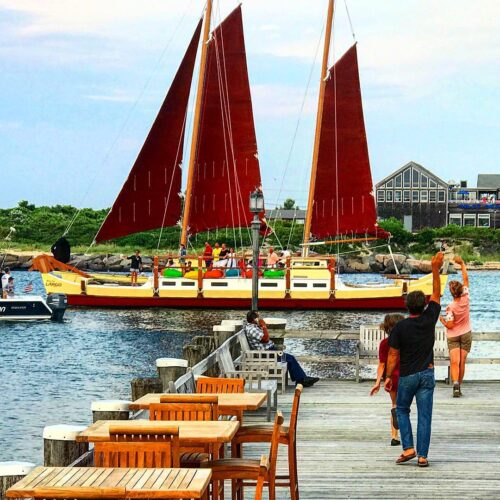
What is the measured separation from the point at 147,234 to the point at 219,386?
112m

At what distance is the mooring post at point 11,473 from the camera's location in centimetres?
620

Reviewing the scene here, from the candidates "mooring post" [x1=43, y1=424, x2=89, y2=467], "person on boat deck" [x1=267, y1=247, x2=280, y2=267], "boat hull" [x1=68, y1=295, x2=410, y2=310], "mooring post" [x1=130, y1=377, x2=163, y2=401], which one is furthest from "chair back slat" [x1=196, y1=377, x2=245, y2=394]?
"person on boat deck" [x1=267, y1=247, x2=280, y2=267]

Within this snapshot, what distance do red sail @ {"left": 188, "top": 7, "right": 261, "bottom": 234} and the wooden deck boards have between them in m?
39.1

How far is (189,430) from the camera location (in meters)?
7.68

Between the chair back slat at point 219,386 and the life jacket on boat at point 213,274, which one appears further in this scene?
the life jacket on boat at point 213,274

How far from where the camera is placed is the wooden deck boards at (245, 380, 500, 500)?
9320mm

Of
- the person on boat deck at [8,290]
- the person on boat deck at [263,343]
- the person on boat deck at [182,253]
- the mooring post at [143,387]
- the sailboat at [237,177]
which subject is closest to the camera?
the mooring post at [143,387]

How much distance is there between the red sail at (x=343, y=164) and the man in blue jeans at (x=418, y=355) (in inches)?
1764

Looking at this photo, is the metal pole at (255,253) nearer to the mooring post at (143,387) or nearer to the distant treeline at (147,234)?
the mooring post at (143,387)

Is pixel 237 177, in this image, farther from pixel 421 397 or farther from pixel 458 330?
pixel 421 397

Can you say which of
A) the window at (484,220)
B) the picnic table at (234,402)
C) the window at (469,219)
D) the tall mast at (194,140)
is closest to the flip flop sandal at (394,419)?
the picnic table at (234,402)

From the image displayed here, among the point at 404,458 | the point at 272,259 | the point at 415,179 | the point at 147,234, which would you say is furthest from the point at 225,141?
the point at 415,179

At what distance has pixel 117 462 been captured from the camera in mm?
6914

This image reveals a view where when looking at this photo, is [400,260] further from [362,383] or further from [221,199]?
[362,383]
